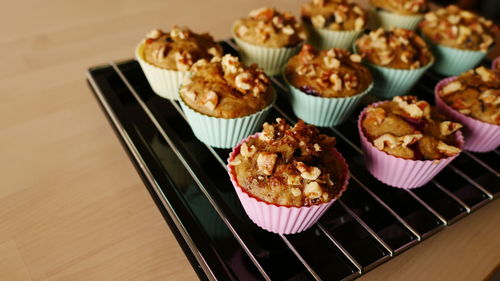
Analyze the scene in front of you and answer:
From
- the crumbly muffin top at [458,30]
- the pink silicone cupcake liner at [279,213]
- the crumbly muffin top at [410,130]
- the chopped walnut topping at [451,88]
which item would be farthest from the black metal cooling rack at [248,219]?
the crumbly muffin top at [458,30]

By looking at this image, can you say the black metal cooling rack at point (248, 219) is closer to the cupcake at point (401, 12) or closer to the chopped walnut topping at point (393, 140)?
the chopped walnut topping at point (393, 140)

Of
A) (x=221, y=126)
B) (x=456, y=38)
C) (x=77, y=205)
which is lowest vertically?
(x=77, y=205)

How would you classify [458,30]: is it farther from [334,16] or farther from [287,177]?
[287,177]

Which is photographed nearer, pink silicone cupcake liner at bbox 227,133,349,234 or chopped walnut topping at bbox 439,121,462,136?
pink silicone cupcake liner at bbox 227,133,349,234

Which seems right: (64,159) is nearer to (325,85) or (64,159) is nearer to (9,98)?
(9,98)

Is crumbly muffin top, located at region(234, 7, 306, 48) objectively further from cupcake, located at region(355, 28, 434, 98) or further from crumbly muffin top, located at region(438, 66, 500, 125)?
crumbly muffin top, located at region(438, 66, 500, 125)

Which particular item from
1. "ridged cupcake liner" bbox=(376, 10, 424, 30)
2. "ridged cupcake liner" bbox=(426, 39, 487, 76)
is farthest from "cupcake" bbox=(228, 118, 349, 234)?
"ridged cupcake liner" bbox=(376, 10, 424, 30)

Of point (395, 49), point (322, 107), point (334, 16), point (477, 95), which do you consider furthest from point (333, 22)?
point (477, 95)
